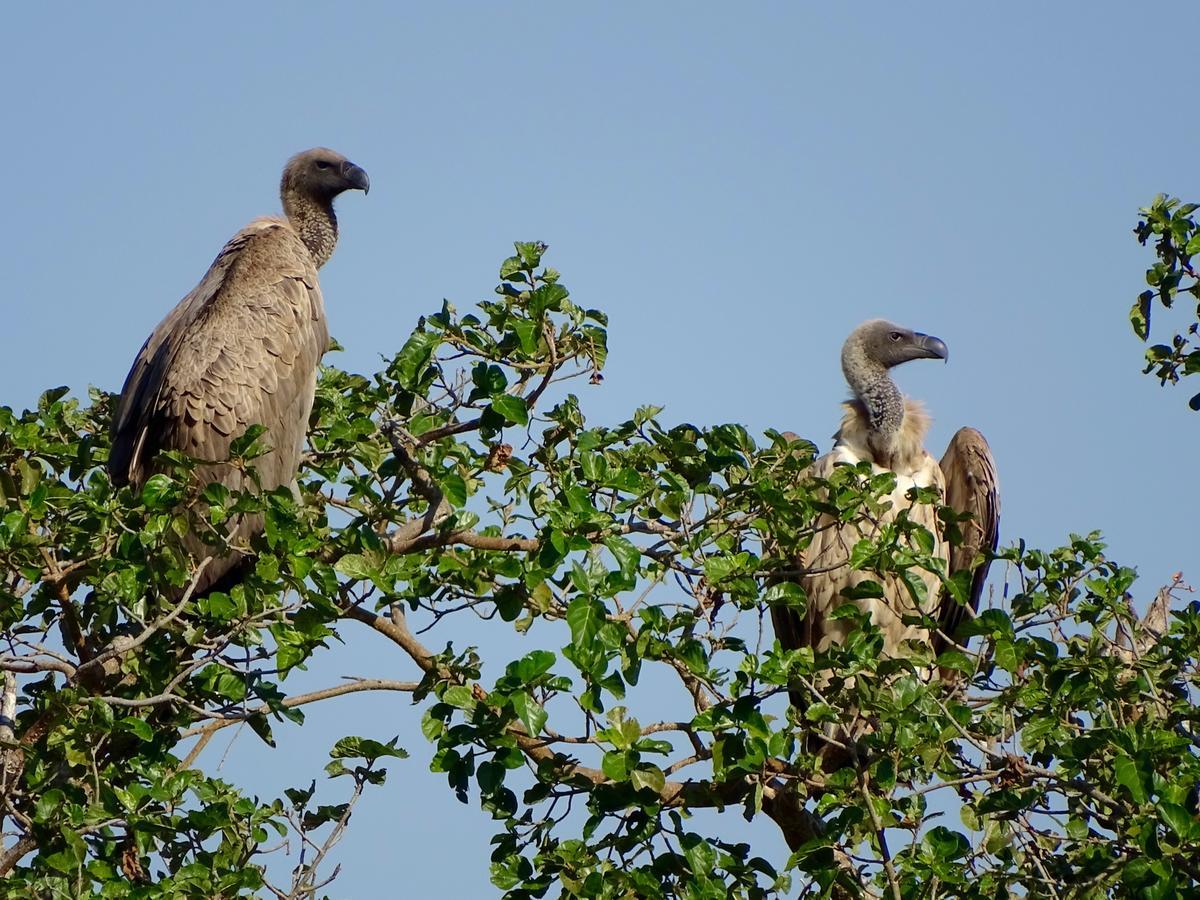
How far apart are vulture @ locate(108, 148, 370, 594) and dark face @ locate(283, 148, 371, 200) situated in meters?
0.74

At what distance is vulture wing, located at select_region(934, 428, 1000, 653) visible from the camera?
290 inches

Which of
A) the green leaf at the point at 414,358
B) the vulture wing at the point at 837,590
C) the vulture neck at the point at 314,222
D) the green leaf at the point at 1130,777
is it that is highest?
the vulture neck at the point at 314,222

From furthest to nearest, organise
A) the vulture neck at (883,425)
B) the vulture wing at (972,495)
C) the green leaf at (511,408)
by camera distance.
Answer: the vulture neck at (883,425), the vulture wing at (972,495), the green leaf at (511,408)

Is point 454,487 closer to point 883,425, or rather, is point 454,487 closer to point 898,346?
point 883,425

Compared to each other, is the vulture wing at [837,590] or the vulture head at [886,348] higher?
the vulture head at [886,348]

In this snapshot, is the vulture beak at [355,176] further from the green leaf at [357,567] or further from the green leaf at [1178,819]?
the green leaf at [1178,819]

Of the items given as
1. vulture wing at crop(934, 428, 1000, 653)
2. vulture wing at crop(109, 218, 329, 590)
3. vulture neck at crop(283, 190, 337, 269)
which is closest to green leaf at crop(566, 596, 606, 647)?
vulture wing at crop(109, 218, 329, 590)

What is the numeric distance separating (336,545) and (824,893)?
171 centimetres

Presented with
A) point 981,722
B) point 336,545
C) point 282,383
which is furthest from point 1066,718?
point 282,383

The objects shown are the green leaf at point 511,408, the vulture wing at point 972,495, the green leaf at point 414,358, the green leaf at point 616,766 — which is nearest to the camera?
the green leaf at point 616,766

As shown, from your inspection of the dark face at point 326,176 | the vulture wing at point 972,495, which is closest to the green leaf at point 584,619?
the vulture wing at point 972,495

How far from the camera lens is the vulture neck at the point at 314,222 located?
8102 mm

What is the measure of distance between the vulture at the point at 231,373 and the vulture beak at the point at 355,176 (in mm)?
766

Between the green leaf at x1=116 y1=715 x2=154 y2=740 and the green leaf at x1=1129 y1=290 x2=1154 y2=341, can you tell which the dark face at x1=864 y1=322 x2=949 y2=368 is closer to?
the green leaf at x1=1129 y1=290 x2=1154 y2=341
